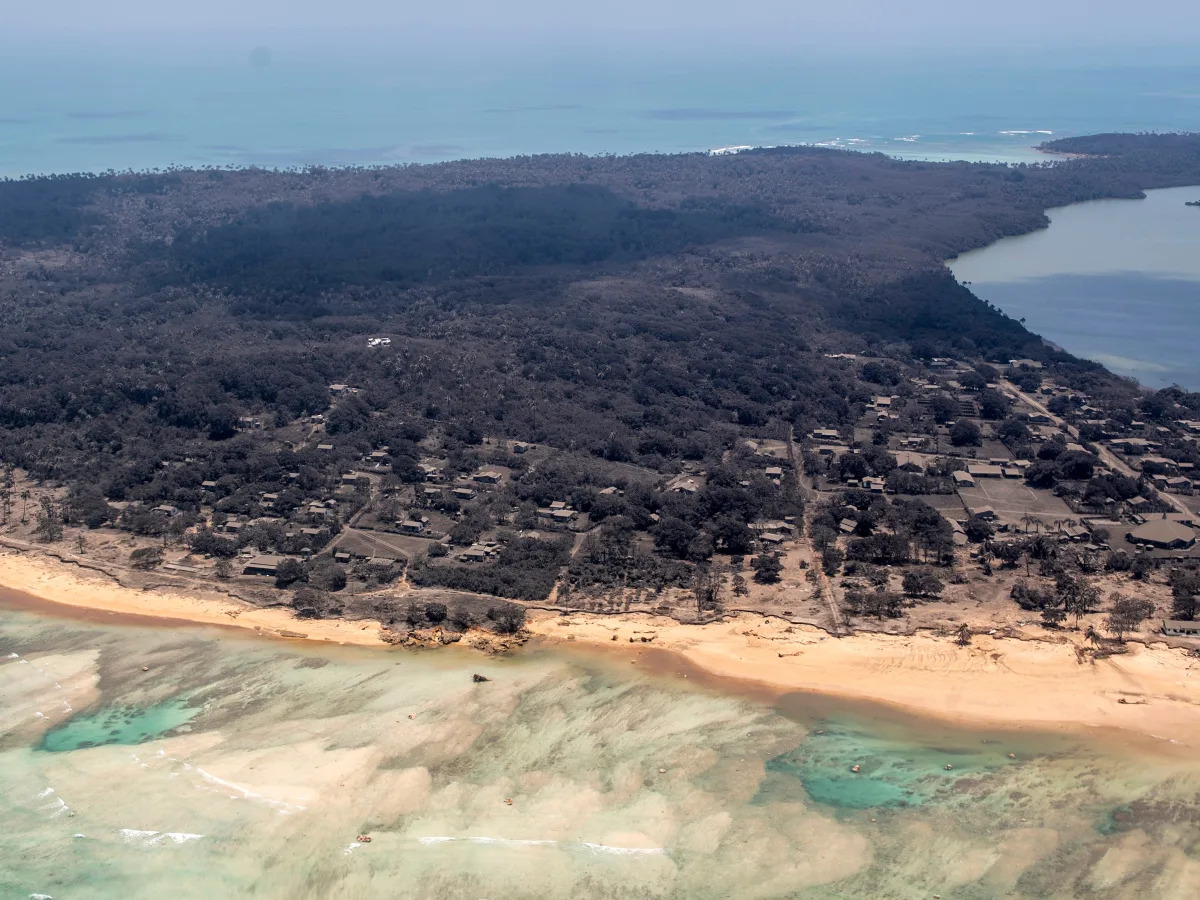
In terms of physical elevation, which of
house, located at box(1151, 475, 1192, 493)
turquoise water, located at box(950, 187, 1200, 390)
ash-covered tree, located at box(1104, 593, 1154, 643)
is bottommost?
ash-covered tree, located at box(1104, 593, 1154, 643)

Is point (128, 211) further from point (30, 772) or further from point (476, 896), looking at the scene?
point (476, 896)

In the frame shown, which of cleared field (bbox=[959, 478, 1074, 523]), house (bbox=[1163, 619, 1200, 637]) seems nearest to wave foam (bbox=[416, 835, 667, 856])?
house (bbox=[1163, 619, 1200, 637])

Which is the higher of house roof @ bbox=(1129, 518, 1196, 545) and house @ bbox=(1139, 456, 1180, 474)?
house @ bbox=(1139, 456, 1180, 474)

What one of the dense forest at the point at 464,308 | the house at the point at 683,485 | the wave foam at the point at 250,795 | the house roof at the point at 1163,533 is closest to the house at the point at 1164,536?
the house roof at the point at 1163,533

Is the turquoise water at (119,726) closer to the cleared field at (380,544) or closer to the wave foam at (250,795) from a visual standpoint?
the wave foam at (250,795)

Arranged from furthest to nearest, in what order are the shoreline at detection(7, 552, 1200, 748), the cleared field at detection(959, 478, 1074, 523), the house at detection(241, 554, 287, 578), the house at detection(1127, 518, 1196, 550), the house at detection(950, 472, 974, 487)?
the house at detection(950, 472, 974, 487) → the cleared field at detection(959, 478, 1074, 523) → the house at detection(1127, 518, 1196, 550) → the house at detection(241, 554, 287, 578) → the shoreline at detection(7, 552, 1200, 748)

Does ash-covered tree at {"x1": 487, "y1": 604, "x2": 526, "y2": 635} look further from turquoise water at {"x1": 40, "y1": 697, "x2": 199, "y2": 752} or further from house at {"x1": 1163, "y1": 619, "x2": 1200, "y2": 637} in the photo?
house at {"x1": 1163, "y1": 619, "x2": 1200, "y2": 637}
